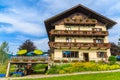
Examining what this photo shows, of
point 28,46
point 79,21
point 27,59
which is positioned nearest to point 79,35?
point 79,21

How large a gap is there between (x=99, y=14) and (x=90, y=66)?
14.8 metres

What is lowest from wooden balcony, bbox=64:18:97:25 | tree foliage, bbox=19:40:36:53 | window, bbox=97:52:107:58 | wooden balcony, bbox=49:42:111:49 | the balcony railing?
the balcony railing

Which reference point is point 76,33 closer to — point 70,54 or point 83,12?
point 70,54

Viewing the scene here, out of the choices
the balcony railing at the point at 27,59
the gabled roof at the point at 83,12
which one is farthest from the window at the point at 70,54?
the gabled roof at the point at 83,12

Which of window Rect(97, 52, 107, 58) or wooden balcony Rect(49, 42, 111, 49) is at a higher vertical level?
wooden balcony Rect(49, 42, 111, 49)

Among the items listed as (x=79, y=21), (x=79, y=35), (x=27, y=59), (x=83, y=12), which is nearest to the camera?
(x=27, y=59)

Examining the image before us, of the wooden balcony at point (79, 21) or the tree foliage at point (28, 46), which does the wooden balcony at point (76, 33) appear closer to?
the wooden balcony at point (79, 21)

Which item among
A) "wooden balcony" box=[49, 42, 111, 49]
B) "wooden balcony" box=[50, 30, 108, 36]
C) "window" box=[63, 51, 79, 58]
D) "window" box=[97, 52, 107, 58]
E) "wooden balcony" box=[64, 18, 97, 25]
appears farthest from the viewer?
"wooden balcony" box=[64, 18, 97, 25]

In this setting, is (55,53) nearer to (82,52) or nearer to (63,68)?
(82,52)

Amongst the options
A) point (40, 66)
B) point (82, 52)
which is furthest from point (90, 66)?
point (40, 66)

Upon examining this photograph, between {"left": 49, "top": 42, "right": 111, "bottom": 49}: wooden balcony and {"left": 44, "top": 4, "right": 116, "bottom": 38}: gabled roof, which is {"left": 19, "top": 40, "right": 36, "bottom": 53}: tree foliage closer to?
{"left": 44, "top": 4, "right": 116, "bottom": 38}: gabled roof

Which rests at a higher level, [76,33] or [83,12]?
[83,12]

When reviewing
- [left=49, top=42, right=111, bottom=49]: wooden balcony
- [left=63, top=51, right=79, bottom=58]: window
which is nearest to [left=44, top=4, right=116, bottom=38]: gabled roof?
[left=49, top=42, right=111, bottom=49]: wooden balcony

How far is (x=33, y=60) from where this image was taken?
33906 millimetres
